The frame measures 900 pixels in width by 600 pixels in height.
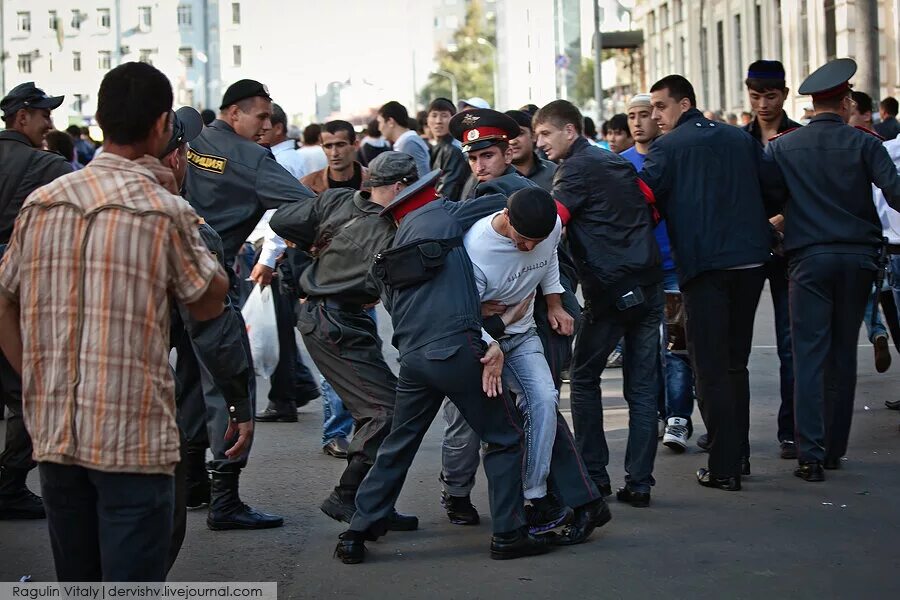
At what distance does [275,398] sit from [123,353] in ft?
A: 20.3

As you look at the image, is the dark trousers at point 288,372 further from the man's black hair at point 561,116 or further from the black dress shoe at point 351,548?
the black dress shoe at point 351,548

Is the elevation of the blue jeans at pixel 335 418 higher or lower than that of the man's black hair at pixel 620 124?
lower

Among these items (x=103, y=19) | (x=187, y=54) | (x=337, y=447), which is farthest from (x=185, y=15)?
(x=337, y=447)

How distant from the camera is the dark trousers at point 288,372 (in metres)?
9.66

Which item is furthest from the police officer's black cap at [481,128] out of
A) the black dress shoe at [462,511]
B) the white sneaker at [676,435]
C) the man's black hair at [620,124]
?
the man's black hair at [620,124]

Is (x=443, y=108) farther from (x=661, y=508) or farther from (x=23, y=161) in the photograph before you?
(x=661, y=508)

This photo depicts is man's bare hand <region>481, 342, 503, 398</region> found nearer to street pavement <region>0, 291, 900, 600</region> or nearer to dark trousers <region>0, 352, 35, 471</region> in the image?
street pavement <region>0, 291, 900, 600</region>

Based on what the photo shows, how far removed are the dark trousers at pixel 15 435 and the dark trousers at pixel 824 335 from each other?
13.2ft

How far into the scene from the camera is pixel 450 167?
13125 millimetres

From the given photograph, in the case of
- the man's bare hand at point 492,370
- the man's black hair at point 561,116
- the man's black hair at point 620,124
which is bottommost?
the man's bare hand at point 492,370

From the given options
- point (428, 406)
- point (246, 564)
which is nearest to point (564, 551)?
point (428, 406)

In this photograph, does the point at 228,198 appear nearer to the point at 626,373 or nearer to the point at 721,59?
the point at 626,373

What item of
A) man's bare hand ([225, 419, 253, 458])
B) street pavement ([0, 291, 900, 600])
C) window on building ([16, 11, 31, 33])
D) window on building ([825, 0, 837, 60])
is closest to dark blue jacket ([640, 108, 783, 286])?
street pavement ([0, 291, 900, 600])

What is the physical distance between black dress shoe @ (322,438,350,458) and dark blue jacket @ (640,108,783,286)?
2.40 m
